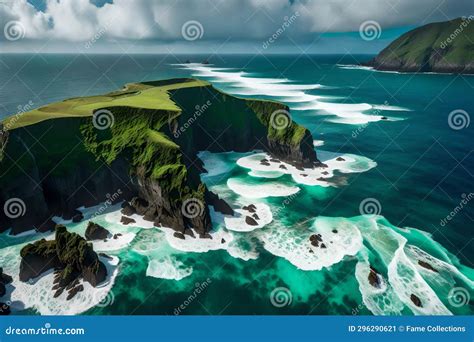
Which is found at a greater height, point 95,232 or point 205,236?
point 205,236

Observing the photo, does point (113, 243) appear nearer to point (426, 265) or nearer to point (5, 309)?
point (5, 309)

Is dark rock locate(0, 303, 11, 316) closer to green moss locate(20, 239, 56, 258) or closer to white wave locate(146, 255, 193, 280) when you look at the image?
green moss locate(20, 239, 56, 258)

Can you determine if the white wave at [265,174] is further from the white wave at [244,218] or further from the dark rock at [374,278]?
the dark rock at [374,278]

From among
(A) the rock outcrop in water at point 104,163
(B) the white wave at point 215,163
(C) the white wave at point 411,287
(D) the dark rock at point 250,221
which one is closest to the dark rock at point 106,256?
(A) the rock outcrop in water at point 104,163

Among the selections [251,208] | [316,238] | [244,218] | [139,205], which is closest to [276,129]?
[251,208]

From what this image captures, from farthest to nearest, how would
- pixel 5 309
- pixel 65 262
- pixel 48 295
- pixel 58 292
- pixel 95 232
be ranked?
pixel 95 232 → pixel 65 262 → pixel 58 292 → pixel 48 295 → pixel 5 309

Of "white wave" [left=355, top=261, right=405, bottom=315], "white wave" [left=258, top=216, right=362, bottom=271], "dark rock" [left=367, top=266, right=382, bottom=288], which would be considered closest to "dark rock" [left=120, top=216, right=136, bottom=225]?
"white wave" [left=258, top=216, right=362, bottom=271]

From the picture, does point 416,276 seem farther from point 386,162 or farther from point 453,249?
point 386,162
